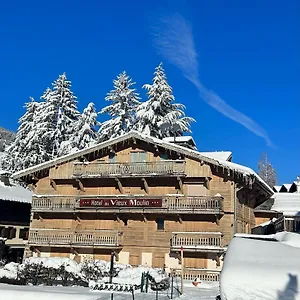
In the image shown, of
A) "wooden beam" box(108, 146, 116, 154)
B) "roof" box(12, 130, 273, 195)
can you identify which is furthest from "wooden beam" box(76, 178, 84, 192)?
"wooden beam" box(108, 146, 116, 154)

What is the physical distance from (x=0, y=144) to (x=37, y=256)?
9133 centimetres

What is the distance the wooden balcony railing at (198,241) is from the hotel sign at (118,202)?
8.43ft

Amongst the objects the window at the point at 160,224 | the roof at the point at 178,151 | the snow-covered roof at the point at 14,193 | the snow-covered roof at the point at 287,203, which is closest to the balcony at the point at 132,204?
the window at the point at 160,224

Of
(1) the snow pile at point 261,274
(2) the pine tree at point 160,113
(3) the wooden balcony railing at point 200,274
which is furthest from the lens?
(2) the pine tree at point 160,113

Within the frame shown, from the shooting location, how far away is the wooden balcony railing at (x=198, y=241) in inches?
1146

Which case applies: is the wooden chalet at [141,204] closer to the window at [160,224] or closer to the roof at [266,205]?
the window at [160,224]

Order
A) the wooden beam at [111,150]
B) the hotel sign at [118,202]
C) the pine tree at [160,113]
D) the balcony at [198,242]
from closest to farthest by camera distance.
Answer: the balcony at [198,242]
the hotel sign at [118,202]
the wooden beam at [111,150]
the pine tree at [160,113]

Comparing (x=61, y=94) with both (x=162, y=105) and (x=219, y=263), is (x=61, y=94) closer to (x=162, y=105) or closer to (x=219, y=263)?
(x=162, y=105)

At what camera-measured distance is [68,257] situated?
3244 cm

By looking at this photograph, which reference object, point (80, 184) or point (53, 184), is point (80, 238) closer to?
point (80, 184)

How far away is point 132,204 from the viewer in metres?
31.4

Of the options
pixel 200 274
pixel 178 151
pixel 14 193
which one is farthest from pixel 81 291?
pixel 14 193

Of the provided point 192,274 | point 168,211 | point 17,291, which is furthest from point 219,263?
point 17,291

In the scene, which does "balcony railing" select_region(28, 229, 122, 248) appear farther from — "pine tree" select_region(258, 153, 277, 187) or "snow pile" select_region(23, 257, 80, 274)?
"pine tree" select_region(258, 153, 277, 187)
